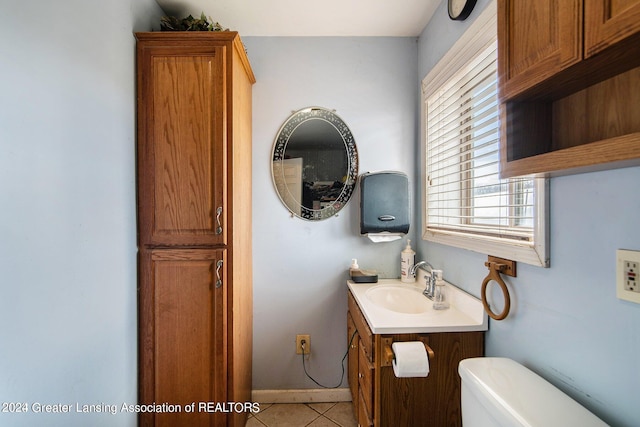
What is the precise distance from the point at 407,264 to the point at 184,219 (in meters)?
1.38

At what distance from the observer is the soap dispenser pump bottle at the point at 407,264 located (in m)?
1.75

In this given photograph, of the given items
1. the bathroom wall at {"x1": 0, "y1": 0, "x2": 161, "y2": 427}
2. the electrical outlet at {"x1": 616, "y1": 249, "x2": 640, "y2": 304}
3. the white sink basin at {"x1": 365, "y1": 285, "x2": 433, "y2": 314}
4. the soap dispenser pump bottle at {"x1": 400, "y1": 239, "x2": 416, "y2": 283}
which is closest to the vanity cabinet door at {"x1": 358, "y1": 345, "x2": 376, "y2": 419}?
the white sink basin at {"x1": 365, "y1": 285, "x2": 433, "y2": 314}

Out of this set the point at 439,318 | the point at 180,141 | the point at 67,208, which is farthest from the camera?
the point at 180,141

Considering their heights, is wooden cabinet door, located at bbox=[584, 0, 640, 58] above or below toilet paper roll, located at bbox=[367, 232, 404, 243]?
above

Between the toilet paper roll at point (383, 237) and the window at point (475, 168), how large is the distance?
0.20 metres

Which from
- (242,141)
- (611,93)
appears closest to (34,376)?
(242,141)

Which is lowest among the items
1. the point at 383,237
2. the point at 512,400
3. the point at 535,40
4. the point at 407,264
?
the point at 512,400

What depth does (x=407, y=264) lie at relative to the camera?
1763 millimetres

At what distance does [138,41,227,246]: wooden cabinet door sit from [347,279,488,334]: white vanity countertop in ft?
3.01

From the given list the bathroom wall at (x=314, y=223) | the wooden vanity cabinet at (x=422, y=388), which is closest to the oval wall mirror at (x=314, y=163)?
the bathroom wall at (x=314, y=223)

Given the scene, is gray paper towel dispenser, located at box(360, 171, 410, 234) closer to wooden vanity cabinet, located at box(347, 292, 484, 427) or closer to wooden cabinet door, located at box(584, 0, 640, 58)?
wooden vanity cabinet, located at box(347, 292, 484, 427)

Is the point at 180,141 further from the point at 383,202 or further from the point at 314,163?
the point at 383,202

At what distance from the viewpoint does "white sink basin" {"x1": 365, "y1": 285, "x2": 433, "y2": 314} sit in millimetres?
1562

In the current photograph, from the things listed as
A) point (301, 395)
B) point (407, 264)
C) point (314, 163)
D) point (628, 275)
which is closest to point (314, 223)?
point (314, 163)
